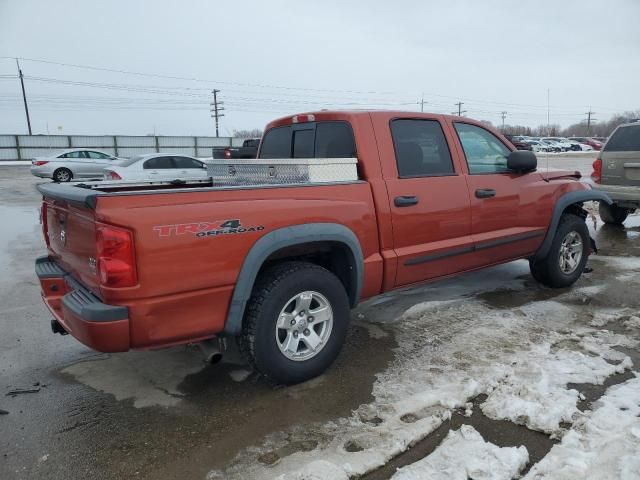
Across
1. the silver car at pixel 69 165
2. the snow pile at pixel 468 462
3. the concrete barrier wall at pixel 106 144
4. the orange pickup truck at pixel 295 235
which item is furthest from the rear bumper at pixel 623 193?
the concrete barrier wall at pixel 106 144

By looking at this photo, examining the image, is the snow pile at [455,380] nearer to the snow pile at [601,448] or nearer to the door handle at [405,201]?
the snow pile at [601,448]

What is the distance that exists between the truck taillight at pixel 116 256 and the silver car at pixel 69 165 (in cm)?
1913

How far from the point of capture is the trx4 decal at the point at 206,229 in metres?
2.71

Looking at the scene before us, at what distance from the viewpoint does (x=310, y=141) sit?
429 cm

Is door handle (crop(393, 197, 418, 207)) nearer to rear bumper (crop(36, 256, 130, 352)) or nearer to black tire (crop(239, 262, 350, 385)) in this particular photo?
black tire (crop(239, 262, 350, 385))

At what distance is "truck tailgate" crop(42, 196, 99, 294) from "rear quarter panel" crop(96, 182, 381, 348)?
9.9 inches

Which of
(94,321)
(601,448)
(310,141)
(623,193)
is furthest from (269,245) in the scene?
(623,193)

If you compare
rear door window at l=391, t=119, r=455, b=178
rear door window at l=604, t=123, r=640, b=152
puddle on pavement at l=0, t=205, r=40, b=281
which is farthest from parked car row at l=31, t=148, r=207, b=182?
rear door window at l=391, t=119, r=455, b=178

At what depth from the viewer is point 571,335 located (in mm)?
4152

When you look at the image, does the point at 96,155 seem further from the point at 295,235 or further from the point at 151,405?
the point at 295,235

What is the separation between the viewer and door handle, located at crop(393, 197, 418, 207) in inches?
150

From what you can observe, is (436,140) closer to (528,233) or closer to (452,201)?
(452,201)

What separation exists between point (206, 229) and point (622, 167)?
809 cm

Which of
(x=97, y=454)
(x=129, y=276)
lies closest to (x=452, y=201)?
(x=129, y=276)
